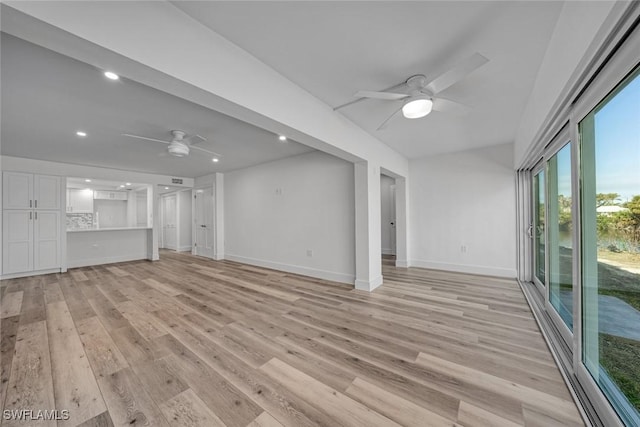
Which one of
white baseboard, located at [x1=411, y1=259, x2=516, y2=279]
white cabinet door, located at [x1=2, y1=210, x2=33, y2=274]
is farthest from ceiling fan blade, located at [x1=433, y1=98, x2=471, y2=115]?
white cabinet door, located at [x1=2, y1=210, x2=33, y2=274]

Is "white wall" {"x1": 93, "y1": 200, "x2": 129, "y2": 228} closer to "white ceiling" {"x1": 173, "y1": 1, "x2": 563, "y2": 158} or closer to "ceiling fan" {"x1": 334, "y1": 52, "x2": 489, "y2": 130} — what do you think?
"white ceiling" {"x1": 173, "y1": 1, "x2": 563, "y2": 158}

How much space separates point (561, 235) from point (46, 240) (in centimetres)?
870

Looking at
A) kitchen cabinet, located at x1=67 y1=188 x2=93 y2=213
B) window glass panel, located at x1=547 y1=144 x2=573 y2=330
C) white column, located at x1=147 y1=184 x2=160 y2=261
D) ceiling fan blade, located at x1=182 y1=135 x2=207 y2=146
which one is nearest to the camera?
window glass panel, located at x1=547 y1=144 x2=573 y2=330

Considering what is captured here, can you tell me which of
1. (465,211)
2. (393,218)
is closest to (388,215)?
(393,218)

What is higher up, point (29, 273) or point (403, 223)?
point (403, 223)

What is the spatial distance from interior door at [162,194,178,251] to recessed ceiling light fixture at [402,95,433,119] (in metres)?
8.78

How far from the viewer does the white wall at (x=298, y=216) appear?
12.9 ft

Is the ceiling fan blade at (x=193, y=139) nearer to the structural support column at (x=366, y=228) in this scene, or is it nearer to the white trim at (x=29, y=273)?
the structural support column at (x=366, y=228)

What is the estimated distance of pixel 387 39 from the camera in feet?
5.31

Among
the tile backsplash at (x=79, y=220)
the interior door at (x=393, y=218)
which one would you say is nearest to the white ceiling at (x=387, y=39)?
the interior door at (x=393, y=218)

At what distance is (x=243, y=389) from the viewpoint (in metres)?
1.46

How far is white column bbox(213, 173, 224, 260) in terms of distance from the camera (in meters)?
6.09

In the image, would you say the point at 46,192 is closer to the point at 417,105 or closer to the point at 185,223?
the point at 185,223

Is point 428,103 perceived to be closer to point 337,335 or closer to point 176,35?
point 176,35
